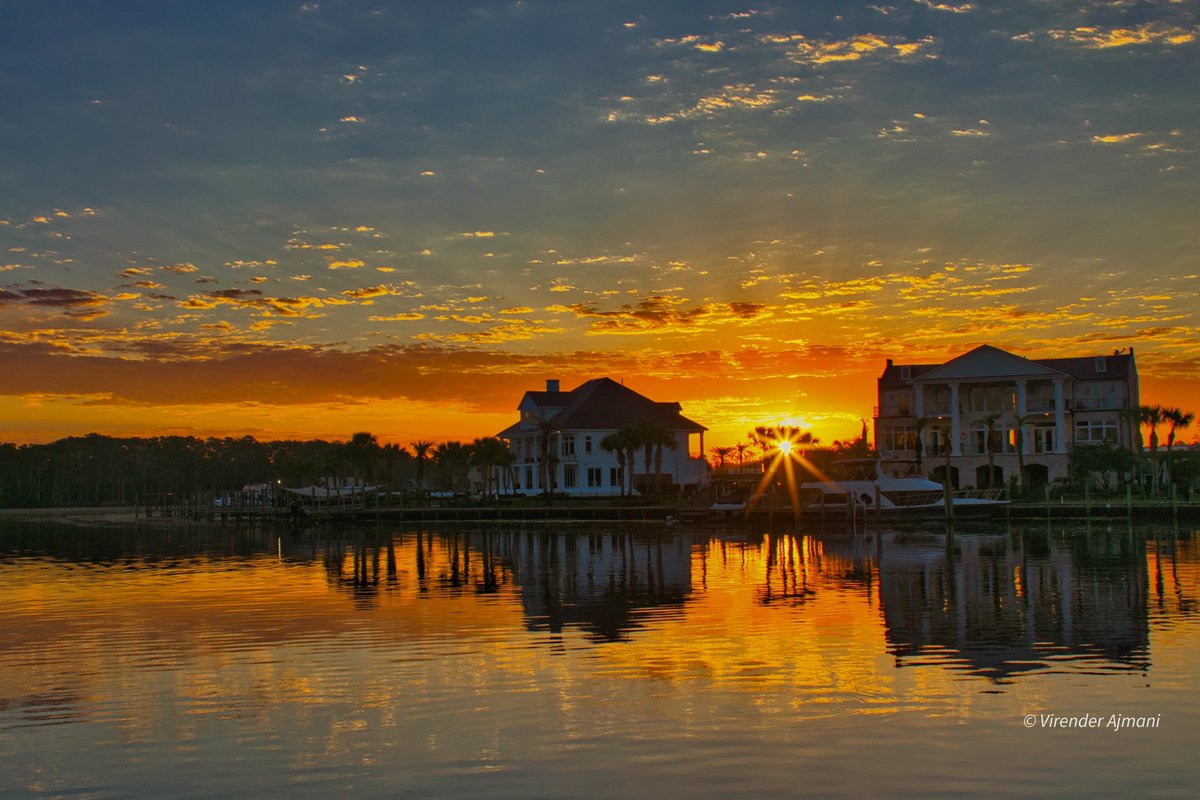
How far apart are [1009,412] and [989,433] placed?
6.28m

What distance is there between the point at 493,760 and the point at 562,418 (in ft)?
284

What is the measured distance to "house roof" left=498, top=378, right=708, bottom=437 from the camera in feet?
322

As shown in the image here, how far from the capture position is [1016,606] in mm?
26625

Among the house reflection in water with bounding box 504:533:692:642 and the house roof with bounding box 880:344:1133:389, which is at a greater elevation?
the house roof with bounding box 880:344:1133:389

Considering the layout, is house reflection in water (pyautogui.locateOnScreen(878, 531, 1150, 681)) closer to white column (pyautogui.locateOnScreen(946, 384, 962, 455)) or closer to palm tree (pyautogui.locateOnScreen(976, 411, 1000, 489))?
palm tree (pyautogui.locateOnScreen(976, 411, 1000, 489))

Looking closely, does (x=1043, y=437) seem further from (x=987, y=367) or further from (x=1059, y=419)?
(x=987, y=367)

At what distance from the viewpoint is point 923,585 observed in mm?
32594

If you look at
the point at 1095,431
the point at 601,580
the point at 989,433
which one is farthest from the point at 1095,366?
the point at 601,580

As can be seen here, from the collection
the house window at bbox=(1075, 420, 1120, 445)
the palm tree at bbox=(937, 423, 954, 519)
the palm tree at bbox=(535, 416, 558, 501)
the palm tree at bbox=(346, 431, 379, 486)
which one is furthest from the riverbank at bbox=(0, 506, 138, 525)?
the house window at bbox=(1075, 420, 1120, 445)

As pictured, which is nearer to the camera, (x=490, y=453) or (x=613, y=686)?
(x=613, y=686)

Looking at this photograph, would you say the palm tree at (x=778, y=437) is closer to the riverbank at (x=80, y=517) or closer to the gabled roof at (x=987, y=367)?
the gabled roof at (x=987, y=367)

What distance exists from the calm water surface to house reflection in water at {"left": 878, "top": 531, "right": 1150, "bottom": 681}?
0.12 m

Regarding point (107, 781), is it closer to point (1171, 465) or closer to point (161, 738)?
point (161, 738)

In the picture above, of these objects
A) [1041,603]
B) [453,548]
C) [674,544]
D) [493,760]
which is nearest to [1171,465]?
[674,544]
